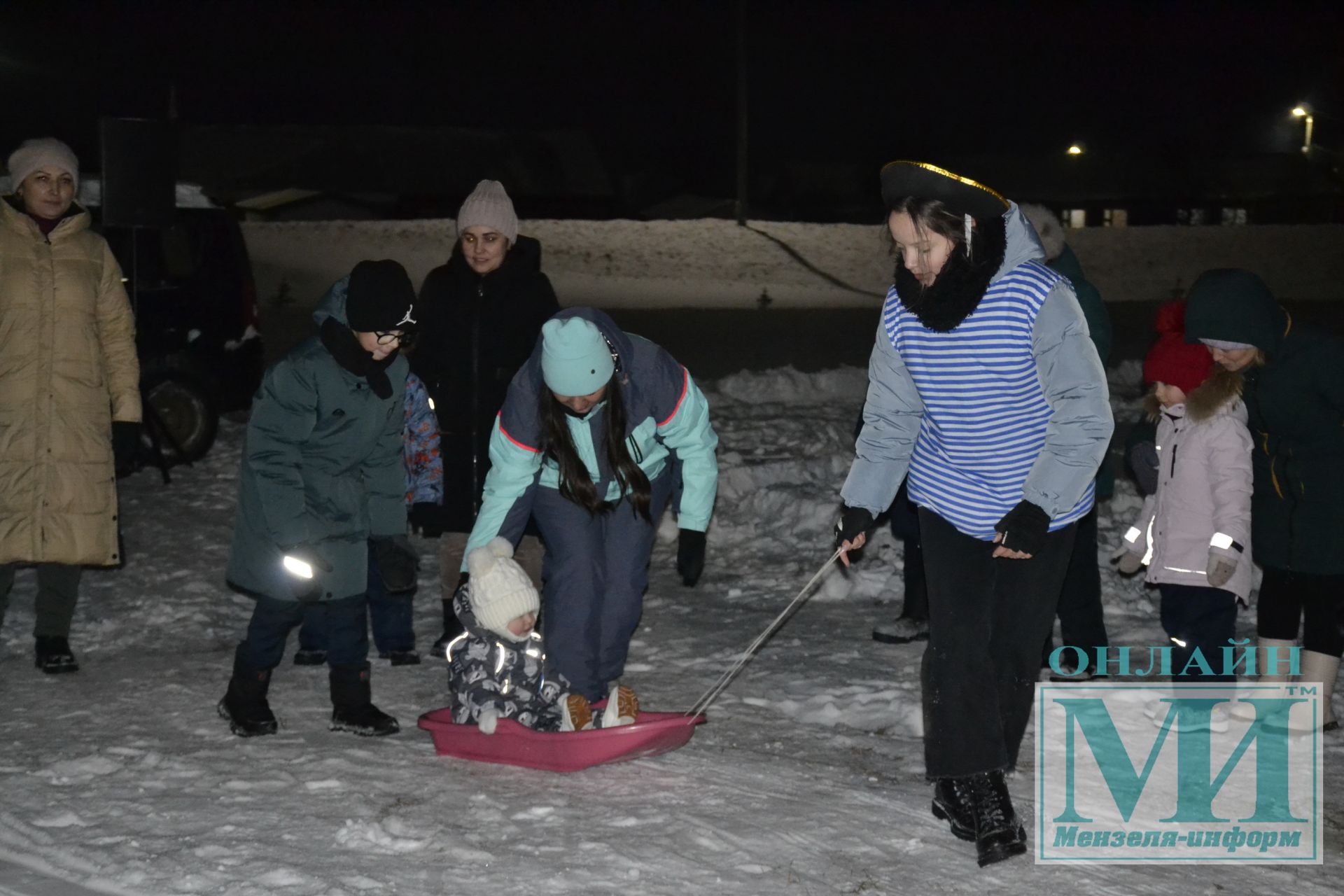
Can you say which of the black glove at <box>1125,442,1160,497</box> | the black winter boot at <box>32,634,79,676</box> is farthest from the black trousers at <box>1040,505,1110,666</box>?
the black winter boot at <box>32,634,79,676</box>

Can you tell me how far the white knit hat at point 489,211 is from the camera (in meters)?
6.07

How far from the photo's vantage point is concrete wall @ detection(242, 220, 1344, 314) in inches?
1179

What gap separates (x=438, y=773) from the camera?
4773 mm

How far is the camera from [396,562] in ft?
17.2

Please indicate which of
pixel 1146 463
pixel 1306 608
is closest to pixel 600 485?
pixel 1146 463

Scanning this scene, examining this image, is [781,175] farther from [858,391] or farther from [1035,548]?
[1035,548]

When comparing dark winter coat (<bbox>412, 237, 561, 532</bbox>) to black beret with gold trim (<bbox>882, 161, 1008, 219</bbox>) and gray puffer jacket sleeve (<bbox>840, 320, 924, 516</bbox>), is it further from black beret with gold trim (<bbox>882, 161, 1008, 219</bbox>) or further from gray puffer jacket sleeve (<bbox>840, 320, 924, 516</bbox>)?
black beret with gold trim (<bbox>882, 161, 1008, 219</bbox>)

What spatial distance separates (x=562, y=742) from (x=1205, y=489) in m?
2.55

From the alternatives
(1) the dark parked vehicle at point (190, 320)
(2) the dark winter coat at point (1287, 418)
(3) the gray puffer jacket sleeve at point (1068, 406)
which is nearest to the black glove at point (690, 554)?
(3) the gray puffer jacket sleeve at point (1068, 406)

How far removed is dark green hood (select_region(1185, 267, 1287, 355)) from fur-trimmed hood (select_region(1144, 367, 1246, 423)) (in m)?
0.22

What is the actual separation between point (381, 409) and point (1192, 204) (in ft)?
167

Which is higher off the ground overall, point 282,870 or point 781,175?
point 781,175

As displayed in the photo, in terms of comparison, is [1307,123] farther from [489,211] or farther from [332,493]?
[332,493]

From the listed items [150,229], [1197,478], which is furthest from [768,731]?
[150,229]
